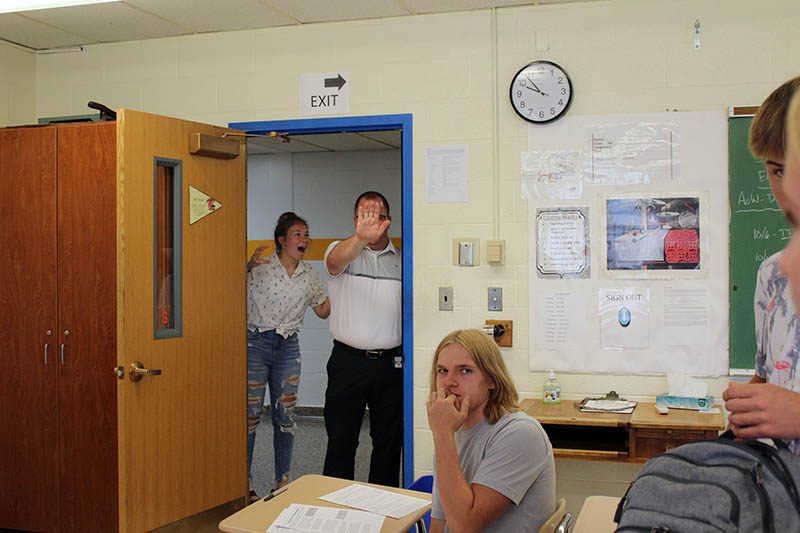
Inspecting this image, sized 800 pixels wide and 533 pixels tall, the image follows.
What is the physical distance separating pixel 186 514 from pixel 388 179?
4.25 meters

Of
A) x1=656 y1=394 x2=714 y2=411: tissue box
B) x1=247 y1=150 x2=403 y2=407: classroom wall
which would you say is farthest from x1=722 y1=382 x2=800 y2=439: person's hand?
x1=247 y1=150 x2=403 y2=407: classroom wall

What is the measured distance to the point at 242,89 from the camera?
429cm

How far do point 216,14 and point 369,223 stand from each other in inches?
54.5

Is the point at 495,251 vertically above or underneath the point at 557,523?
above

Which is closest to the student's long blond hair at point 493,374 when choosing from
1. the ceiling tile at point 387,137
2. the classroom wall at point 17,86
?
the classroom wall at point 17,86

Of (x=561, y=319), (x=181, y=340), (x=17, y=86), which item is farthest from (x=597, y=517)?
(x=17, y=86)

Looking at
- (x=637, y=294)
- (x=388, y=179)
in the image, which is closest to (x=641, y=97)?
(x=637, y=294)

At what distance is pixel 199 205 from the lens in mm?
3949

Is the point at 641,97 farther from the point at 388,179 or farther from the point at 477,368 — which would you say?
the point at 388,179

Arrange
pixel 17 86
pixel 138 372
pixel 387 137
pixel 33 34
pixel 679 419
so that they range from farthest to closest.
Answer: pixel 387 137, pixel 17 86, pixel 33 34, pixel 138 372, pixel 679 419

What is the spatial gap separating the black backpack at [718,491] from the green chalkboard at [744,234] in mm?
2592

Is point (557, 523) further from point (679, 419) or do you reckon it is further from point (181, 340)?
point (181, 340)

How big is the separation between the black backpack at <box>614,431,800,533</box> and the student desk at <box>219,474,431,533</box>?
1194mm

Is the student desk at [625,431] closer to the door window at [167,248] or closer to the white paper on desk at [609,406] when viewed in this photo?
the white paper on desk at [609,406]
